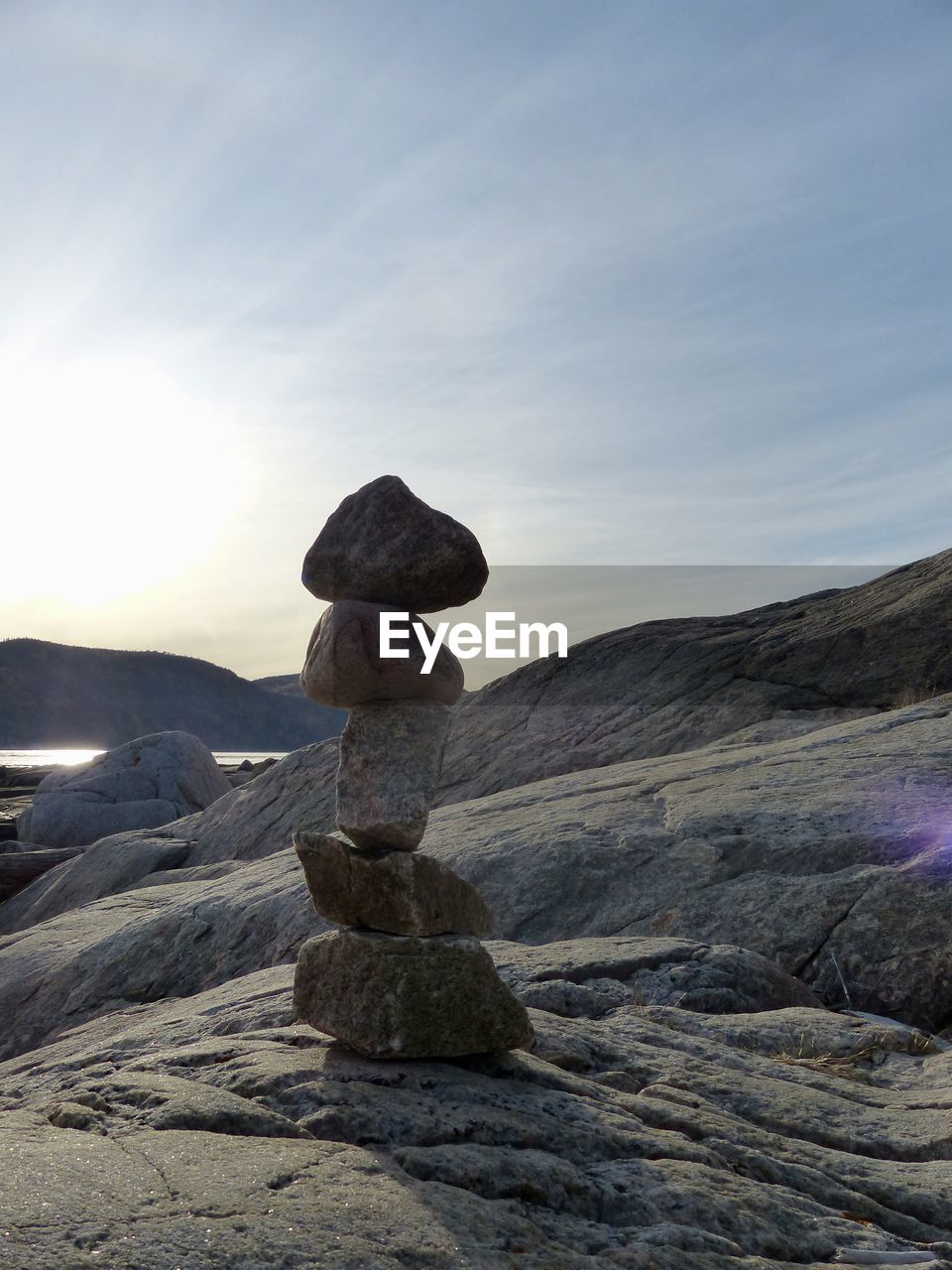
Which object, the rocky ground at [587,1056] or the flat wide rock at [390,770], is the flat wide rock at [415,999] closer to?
the rocky ground at [587,1056]

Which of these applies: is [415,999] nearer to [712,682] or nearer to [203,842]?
[712,682]

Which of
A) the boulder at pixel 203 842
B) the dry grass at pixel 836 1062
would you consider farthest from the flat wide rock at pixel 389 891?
the boulder at pixel 203 842

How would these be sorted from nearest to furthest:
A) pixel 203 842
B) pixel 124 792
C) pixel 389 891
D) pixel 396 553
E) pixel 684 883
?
Answer: pixel 389 891
pixel 396 553
pixel 684 883
pixel 203 842
pixel 124 792

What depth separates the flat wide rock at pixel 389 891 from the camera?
489cm

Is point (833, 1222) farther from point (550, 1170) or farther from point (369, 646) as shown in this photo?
point (369, 646)

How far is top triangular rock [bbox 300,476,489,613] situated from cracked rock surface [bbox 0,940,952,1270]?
215 centimetres

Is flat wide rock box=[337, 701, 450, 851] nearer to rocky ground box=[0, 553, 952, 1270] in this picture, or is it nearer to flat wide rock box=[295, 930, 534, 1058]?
flat wide rock box=[295, 930, 534, 1058]

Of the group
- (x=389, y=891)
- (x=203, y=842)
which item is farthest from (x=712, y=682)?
(x=389, y=891)

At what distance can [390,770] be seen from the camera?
523 centimetres

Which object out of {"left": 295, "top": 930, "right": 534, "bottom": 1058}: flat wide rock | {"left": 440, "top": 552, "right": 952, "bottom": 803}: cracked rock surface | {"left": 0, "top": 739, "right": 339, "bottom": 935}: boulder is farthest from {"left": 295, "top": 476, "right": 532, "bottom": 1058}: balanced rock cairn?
{"left": 0, "top": 739, "right": 339, "bottom": 935}: boulder

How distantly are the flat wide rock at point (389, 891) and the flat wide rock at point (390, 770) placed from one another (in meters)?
0.13

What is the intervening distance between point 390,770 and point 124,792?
784 inches

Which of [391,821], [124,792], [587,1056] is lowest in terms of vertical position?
[587,1056]

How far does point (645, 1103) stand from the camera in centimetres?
463
